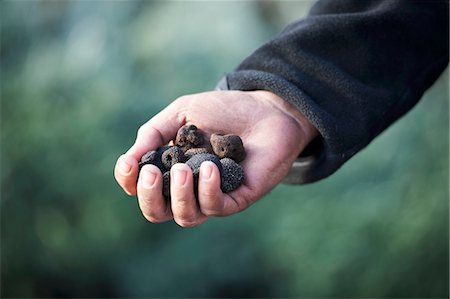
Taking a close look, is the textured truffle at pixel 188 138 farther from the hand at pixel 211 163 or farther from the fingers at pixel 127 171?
the fingers at pixel 127 171

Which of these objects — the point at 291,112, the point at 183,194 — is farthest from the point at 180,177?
the point at 291,112

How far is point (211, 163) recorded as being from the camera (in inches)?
57.8

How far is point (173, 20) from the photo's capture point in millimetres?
3527

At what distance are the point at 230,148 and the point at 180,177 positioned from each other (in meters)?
0.27

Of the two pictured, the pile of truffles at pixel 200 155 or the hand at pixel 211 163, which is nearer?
the hand at pixel 211 163

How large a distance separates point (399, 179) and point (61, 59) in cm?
196

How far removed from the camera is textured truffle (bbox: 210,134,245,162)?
165cm

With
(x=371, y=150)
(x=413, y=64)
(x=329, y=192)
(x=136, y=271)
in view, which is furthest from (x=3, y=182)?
(x=413, y=64)

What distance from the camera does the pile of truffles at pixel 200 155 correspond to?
1575 mm

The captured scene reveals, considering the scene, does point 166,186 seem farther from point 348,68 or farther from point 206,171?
point 348,68

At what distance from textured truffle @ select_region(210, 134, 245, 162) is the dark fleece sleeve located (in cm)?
19

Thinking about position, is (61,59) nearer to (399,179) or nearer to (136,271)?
(136,271)

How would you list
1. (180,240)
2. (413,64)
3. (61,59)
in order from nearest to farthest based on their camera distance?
(413,64)
(180,240)
(61,59)

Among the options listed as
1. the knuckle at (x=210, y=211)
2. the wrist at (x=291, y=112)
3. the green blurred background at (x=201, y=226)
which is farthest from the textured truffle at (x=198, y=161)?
the green blurred background at (x=201, y=226)
